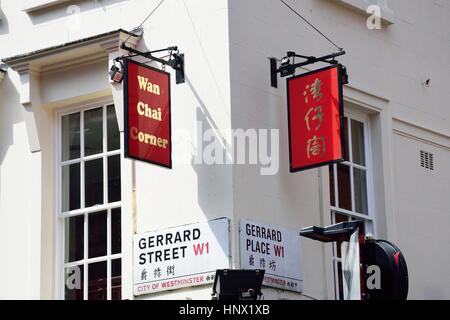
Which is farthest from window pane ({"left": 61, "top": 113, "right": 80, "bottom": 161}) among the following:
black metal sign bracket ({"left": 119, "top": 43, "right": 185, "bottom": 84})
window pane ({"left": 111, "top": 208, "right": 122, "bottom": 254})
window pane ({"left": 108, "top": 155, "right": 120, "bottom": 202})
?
black metal sign bracket ({"left": 119, "top": 43, "right": 185, "bottom": 84})

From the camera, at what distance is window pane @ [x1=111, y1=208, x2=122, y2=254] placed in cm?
1520

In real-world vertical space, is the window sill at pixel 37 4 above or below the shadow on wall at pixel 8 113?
above

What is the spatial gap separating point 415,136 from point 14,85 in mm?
5178

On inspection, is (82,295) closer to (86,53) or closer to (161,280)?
Result: (161,280)

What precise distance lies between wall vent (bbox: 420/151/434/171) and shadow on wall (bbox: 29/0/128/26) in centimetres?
454

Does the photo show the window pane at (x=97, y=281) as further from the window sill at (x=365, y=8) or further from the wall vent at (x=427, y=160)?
the wall vent at (x=427, y=160)

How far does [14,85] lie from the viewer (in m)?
16.2

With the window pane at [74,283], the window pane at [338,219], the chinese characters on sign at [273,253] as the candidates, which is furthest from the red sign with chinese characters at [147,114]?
the window pane at [338,219]

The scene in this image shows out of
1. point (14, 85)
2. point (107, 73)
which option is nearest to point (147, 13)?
point (107, 73)

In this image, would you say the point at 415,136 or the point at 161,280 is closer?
the point at 161,280

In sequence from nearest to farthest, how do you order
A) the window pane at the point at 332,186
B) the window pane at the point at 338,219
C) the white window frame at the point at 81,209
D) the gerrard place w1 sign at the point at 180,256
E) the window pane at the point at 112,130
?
the gerrard place w1 sign at the point at 180,256 < the white window frame at the point at 81,209 < the window pane at the point at 112,130 < the window pane at the point at 338,219 < the window pane at the point at 332,186

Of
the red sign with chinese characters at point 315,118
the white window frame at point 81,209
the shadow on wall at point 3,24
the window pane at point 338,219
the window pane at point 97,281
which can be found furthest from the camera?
the shadow on wall at point 3,24

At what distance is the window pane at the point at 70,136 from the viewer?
15945mm

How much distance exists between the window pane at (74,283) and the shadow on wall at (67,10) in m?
2.97
